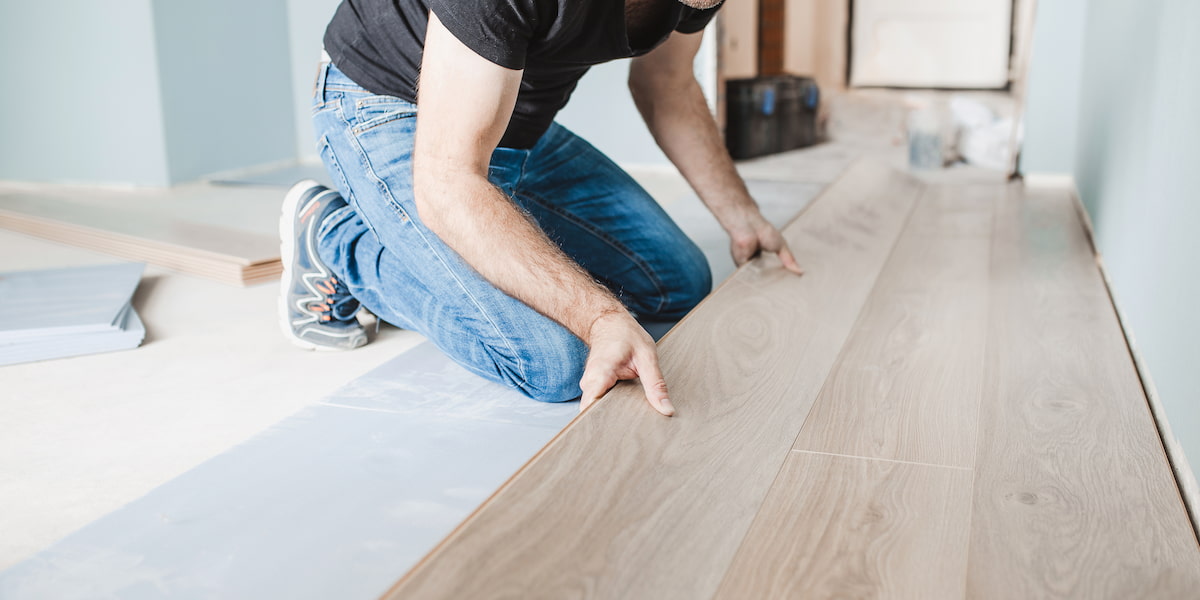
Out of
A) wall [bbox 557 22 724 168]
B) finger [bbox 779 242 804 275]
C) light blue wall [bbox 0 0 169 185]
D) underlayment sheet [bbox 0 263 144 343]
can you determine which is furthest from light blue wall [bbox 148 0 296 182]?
finger [bbox 779 242 804 275]

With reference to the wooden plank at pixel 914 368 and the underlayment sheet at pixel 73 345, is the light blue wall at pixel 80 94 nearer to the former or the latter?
the underlayment sheet at pixel 73 345

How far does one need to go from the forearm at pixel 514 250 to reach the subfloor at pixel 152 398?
0.52m

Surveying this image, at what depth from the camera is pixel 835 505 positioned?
1.11 metres

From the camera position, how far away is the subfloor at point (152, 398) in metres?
1.42

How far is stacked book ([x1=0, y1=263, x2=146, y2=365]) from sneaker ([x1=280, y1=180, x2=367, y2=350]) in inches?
15.9

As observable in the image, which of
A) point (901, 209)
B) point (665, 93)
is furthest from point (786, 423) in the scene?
point (901, 209)

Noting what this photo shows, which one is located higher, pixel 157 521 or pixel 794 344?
pixel 794 344

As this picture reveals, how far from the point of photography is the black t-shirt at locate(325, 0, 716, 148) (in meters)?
1.40

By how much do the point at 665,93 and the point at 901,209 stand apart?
1.36m

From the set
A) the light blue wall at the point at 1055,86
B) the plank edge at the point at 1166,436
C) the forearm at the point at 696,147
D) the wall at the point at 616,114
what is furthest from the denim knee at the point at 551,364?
the wall at the point at 616,114

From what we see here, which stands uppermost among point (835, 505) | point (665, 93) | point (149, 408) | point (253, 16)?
point (253, 16)

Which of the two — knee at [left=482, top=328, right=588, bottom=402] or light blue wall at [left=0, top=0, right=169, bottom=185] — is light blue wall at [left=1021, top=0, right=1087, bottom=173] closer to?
knee at [left=482, top=328, right=588, bottom=402]

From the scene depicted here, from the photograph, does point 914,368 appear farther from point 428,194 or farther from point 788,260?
point 428,194

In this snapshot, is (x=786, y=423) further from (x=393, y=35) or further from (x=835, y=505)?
(x=393, y=35)
